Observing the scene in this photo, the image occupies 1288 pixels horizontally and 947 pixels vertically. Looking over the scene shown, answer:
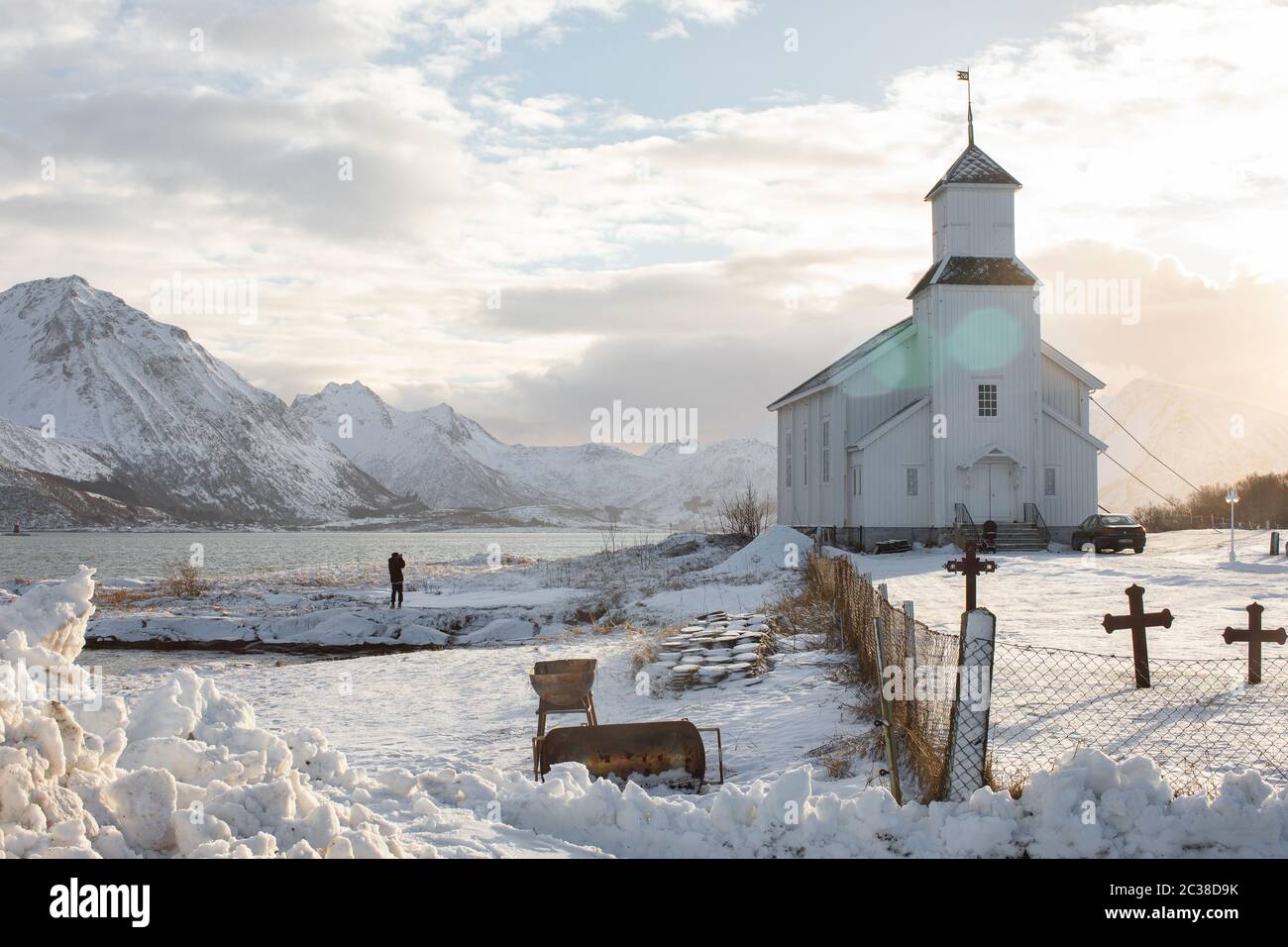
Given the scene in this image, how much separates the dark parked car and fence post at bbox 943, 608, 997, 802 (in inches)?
1280

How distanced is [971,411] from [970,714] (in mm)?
34044

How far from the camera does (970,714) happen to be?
7.73m

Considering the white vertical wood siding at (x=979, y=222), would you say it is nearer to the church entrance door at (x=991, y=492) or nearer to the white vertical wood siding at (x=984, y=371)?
the white vertical wood siding at (x=984, y=371)

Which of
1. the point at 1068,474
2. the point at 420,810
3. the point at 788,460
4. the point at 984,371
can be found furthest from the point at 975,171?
the point at 420,810

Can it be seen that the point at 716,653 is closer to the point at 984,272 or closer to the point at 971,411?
the point at 971,411

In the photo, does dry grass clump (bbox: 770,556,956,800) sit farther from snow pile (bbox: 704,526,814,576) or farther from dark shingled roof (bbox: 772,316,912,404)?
dark shingled roof (bbox: 772,316,912,404)

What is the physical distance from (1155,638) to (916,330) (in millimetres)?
27375

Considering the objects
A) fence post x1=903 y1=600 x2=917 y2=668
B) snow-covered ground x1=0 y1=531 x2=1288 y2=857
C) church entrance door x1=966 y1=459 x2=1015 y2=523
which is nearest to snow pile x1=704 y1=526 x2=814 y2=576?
church entrance door x1=966 y1=459 x2=1015 y2=523

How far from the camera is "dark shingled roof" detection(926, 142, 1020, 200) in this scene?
41.0 meters

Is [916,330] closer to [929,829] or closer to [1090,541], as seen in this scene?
[1090,541]

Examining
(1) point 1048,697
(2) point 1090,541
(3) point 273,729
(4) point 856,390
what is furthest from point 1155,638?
(4) point 856,390

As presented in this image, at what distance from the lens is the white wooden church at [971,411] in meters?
39.9

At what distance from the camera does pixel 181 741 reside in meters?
7.39

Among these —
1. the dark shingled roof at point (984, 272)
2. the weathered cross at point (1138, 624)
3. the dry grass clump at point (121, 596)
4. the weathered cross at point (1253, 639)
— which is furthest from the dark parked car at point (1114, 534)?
the dry grass clump at point (121, 596)
